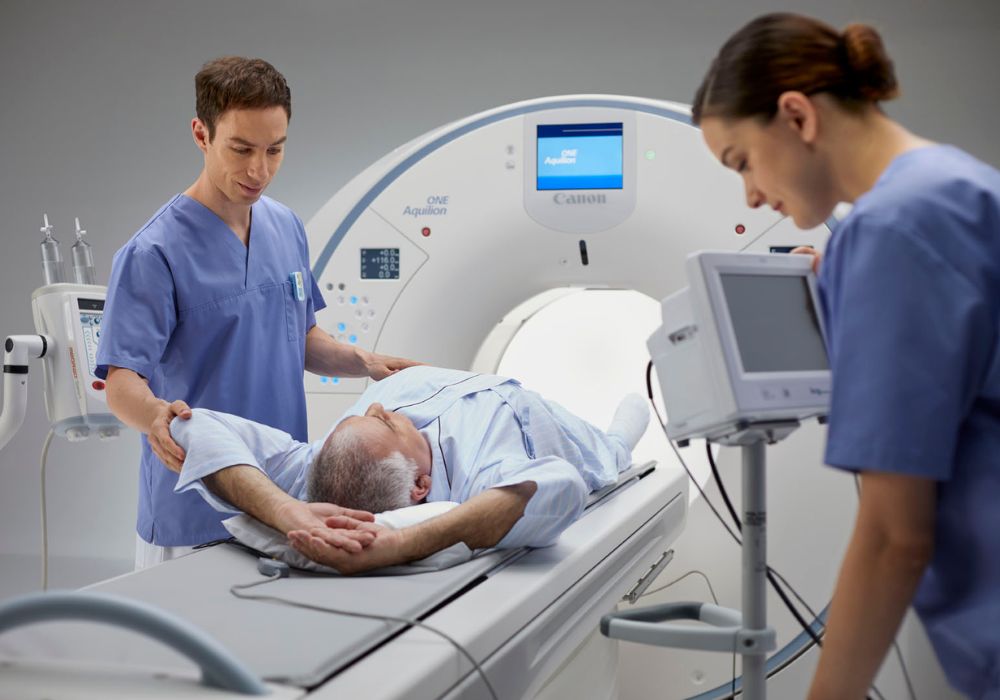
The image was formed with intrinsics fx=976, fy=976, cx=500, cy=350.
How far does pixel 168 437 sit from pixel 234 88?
0.62m

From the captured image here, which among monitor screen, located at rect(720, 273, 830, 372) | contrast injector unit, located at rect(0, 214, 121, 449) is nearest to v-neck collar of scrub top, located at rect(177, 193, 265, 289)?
contrast injector unit, located at rect(0, 214, 121, 449)

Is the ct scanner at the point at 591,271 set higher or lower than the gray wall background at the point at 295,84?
lower

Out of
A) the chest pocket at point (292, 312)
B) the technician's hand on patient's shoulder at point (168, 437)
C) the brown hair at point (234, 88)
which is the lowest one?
the technician's hand on patient's shoulder at point (168, 437)

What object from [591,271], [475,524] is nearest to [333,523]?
[475,524]

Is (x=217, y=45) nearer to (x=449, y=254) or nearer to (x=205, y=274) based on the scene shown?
(x=449, y=254)

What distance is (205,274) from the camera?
174cm

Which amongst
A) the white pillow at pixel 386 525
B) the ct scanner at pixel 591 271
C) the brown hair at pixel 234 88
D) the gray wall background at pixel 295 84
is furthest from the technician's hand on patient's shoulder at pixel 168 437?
the gray wall background at pixel 295 84

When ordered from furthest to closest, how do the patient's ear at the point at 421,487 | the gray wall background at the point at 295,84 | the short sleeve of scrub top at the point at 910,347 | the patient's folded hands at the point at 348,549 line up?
the gray wall background at the point at 295,84
the patient's ear at the point at 421,487
the patient's folded hands at the point at 348,549
the short sleeve of scrub top at the point at 910,347

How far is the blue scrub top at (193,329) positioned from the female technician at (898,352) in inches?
43.2

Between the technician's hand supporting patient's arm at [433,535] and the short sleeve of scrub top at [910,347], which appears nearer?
the short sleeve of scrub top at [910,347]

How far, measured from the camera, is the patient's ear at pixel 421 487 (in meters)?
1.58

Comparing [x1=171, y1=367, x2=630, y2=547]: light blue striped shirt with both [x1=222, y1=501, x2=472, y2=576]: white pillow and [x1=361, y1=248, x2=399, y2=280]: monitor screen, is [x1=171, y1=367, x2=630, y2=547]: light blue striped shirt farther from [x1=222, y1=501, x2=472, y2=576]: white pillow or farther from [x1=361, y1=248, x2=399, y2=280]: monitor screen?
[x1=361, y1=248, x2=399, y2=280]: monitor screen

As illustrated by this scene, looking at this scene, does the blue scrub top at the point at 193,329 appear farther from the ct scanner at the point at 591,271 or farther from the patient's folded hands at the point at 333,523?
the ct scanner at the point at 591,271

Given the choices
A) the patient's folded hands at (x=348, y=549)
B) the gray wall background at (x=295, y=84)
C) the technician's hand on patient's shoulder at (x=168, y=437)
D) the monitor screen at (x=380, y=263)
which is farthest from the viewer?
the gray wall background at (x=295, y=84)
